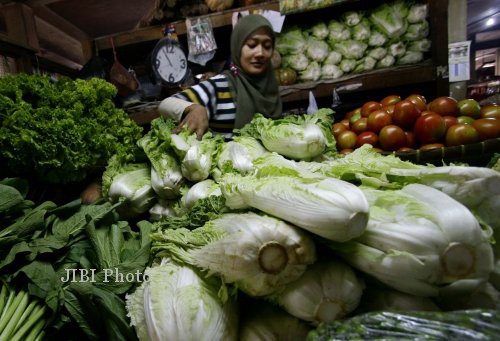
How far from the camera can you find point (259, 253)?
0.88m

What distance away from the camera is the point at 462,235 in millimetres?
821

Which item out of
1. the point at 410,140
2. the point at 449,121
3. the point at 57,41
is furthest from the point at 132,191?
the point at 57,41

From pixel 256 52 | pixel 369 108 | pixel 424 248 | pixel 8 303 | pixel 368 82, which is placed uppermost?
pixel 256 52

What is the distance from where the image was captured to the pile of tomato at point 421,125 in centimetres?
252

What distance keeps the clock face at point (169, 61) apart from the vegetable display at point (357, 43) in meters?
1.42

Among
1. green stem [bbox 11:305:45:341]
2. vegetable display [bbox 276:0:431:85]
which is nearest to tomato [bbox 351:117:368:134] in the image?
vegetable display [bbox 276:0:431:85]

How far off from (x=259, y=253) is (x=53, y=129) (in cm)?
160

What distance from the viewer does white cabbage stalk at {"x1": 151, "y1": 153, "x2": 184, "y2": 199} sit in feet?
5.86

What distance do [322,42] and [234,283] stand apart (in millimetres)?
4110

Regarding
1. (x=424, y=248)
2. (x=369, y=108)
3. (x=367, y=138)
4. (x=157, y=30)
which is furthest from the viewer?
(x=157, y=30)

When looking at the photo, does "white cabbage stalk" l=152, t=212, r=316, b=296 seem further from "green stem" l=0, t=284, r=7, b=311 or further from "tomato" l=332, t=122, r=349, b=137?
"tomato" l=332, t=122, r=349, b=137

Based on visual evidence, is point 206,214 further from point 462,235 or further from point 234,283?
point 462,235

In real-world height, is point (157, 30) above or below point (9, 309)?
above

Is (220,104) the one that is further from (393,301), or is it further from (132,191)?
(393,301)
